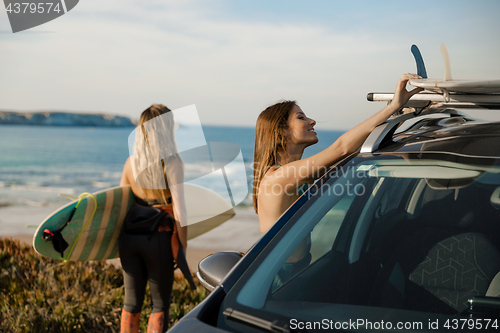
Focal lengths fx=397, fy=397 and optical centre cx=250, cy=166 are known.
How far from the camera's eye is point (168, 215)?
2.85m

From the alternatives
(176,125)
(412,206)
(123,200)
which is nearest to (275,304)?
(412,206)

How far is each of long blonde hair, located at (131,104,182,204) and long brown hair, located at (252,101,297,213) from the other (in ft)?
2.53

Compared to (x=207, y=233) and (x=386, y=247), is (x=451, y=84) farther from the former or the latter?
(x=207, y=233)

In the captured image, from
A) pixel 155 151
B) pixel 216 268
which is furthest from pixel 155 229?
pixel 216 268

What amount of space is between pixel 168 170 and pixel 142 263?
0.70 metres

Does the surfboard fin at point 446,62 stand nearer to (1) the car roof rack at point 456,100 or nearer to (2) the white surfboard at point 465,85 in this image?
(2) the white surfboard at point 465,85

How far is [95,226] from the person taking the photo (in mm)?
3199

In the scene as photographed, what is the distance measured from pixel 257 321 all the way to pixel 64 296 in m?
3.13

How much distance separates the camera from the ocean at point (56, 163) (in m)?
23.3

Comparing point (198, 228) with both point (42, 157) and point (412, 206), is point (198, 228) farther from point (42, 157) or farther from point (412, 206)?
point (42, 157)

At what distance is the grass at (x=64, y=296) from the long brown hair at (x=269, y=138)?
5.99ft

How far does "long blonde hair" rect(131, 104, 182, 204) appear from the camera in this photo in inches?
112

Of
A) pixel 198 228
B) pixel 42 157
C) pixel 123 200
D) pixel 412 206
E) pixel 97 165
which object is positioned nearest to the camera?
pixel 412 206

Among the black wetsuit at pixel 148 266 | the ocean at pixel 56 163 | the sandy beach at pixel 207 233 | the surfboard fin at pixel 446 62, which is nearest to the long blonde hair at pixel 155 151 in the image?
the black wetsuit at pixel 148 266
